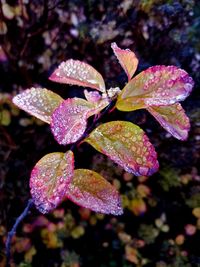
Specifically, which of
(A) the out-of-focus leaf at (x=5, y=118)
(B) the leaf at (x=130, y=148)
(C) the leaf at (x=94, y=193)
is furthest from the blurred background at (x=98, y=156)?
(B) the leaf at (x=130, y=148)

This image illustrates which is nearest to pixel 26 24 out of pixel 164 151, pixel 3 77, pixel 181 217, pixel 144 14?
pixel 3 77

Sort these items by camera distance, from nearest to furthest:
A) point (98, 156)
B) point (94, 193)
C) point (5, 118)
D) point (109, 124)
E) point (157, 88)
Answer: point (157, 88) < point (109, 124) < point (94, 193) < point (98, 156) < point (5, 118)

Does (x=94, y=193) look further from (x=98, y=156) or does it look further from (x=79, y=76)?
(x=98, y=156)

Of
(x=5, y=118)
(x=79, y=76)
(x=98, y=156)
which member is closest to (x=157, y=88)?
(x=79, y=76)

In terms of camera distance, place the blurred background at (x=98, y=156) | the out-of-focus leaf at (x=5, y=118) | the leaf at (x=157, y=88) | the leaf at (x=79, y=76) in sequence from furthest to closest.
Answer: the out-of-focus leaf at (x=5, y=118), the blurred background at (x=98, y=156), the leaf at (x=79, y=76), the leaf at (x=157, y=88)

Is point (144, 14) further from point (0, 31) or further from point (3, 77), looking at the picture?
point (3, 77)

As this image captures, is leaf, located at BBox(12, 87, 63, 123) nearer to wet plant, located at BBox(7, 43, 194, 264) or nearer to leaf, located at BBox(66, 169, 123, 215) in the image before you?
wet plant, located at BBox(7, 43, 194, 264)

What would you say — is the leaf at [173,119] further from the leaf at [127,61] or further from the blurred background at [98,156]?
the blurred background at [98,156]
